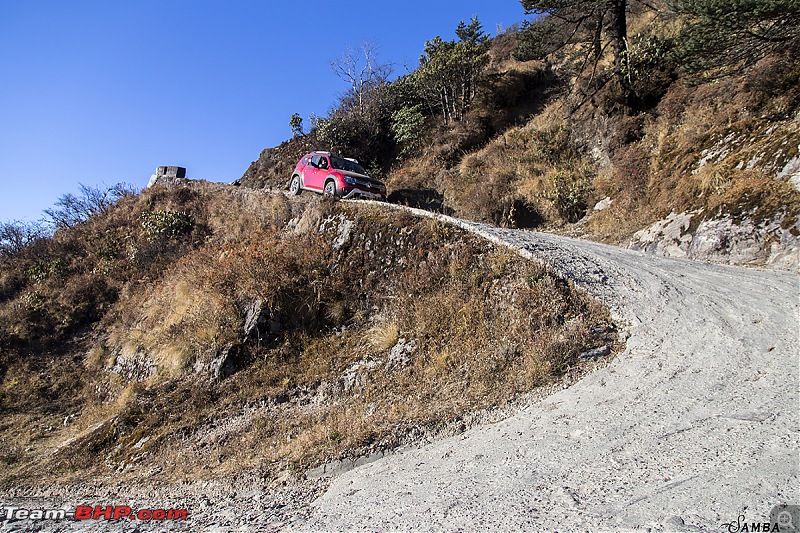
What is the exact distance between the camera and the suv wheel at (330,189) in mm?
14735

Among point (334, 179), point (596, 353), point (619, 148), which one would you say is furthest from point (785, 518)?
point (619, 148)

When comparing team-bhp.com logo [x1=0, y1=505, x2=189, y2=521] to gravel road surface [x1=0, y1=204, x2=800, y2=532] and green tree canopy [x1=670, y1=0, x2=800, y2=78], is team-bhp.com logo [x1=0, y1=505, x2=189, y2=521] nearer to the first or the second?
gravel road surface [x1=0, y1=204, x2=800, y2=532]

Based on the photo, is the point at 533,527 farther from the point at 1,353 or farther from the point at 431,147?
the point at 431,147

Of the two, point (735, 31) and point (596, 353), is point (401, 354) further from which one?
point (735, 31)

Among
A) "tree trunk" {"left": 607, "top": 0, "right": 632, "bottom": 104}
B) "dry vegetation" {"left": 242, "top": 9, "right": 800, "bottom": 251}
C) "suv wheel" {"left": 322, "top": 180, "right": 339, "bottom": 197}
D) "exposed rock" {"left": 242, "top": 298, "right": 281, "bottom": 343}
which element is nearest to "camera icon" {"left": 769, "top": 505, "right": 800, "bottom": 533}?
"dry vegetation" {"left": 242, "top": 9, "right": 800, "bottom": 251}

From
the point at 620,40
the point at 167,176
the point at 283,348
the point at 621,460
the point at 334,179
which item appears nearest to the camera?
the point at 621,460

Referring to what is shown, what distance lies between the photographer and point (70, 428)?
1002 cm

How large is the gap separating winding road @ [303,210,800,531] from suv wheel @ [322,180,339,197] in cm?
1053

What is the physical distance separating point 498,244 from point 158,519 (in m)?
7.38

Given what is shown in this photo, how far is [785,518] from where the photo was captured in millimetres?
2555

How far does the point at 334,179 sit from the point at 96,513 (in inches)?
452

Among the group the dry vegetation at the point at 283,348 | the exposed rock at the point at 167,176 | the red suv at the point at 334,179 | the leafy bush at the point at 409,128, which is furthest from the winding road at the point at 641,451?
the exposed rock at the point at 167,176

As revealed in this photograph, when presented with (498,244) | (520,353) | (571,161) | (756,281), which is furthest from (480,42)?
(520,353)

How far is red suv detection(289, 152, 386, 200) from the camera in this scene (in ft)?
48.2
